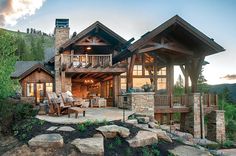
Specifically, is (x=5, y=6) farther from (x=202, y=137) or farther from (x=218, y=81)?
(x=218, y=81)

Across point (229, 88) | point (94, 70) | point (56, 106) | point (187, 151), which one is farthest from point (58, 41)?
point (229, 88)

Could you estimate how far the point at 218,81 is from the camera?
44031 mm

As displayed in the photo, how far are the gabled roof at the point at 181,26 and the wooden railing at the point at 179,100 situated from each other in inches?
112

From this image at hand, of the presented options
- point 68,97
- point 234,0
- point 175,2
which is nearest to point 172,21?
point 175,2

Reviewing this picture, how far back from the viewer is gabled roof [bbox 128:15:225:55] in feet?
50.4

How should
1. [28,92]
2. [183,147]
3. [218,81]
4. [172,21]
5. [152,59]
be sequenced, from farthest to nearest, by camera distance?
1. [218,81]
2. [28,92]
3. [152,59]
4. [172,21]
5. [183,147]

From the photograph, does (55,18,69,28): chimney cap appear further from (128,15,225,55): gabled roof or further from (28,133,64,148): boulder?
(28,133,64,148): boulder

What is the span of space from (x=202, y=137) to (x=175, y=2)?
7.40 meters

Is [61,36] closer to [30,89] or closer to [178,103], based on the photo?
[30,89]

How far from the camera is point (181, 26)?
52.2ft

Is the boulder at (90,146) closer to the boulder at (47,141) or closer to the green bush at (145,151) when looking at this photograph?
the boulder at (47,141)

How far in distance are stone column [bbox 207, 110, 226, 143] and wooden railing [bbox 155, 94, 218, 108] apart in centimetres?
60

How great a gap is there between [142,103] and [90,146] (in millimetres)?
6612

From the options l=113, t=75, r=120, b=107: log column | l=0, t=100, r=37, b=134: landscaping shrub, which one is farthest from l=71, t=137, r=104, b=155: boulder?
l=113, t=75, r=120, b=107: log column
